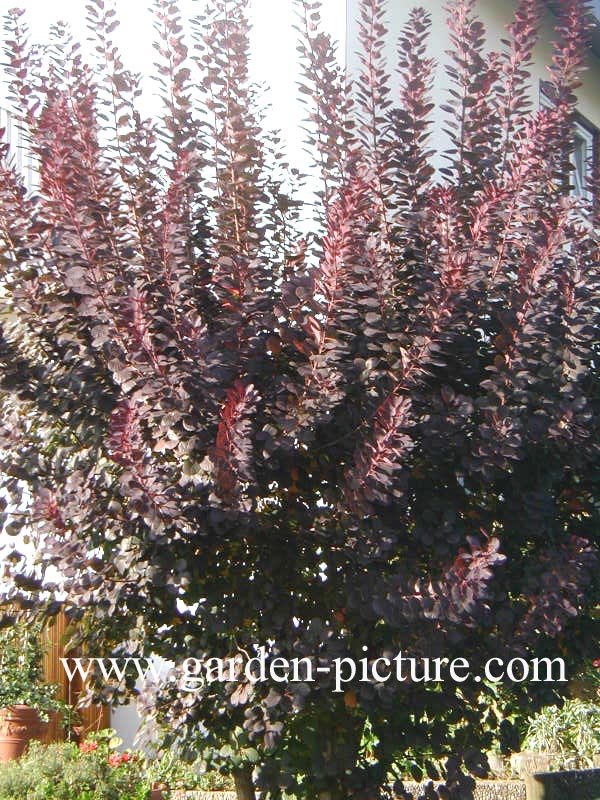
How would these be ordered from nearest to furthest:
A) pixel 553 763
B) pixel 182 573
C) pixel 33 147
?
pixel 182 573, pixel 33 147, pixel 553 763

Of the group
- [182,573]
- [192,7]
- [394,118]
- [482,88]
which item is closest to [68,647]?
[182,573]

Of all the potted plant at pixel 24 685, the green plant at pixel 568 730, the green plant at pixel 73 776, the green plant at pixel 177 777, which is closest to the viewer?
the green plant at pixel 73 776

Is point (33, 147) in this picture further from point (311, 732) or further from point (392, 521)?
point (311, 732)

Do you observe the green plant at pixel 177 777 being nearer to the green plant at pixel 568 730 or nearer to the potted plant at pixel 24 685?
the potted plant at pixel 24 685

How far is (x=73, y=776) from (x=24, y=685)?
2110mm

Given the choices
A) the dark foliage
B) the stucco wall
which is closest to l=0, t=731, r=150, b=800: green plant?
the dark foliage

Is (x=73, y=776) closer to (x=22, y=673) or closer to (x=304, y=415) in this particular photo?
(x=22, y=673)

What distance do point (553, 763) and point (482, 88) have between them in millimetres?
6464

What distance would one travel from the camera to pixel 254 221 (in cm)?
406

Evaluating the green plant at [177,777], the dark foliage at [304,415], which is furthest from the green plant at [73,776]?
the dark foliage at [304,415]

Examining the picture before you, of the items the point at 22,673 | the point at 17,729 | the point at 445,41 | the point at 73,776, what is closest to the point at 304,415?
the point at 73,776

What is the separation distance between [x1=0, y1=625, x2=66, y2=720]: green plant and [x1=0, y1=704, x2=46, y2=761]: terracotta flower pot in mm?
174

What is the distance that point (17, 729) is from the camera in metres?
8.05

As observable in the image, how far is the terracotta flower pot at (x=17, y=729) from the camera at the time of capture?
7.96 meters
